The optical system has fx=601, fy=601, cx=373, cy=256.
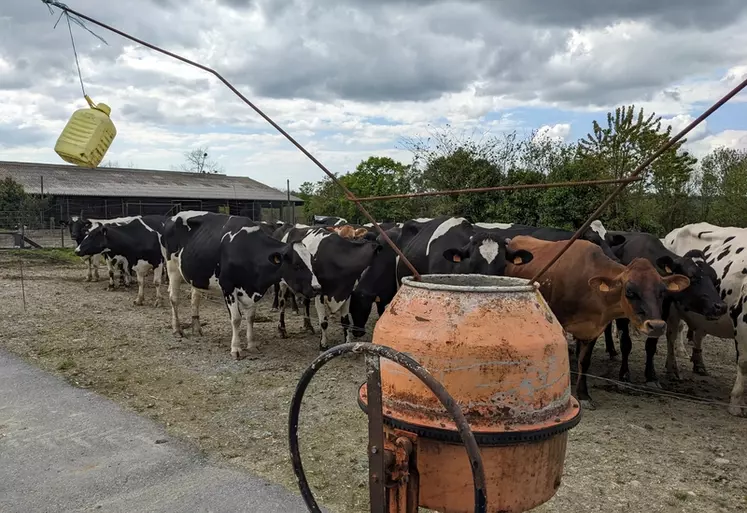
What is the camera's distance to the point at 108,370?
7.19 metres

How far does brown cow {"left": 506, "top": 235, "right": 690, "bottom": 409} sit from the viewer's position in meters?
5.31

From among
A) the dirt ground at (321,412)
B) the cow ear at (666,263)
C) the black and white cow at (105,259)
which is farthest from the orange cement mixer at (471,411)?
the black and white cow at (105,259)

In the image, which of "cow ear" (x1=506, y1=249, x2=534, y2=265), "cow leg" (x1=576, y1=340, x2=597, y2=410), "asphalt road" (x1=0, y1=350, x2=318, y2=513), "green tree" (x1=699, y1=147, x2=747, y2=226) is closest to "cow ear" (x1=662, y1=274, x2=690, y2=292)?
"cow leg" (x1=576, y1=340, x2=597, y2=410)

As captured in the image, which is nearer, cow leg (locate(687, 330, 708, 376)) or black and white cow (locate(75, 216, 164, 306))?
cow leg (locate(687, 330, 708, 376))

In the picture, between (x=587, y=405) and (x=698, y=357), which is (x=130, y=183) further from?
(x=587, y=405)

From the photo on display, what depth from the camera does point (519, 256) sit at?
20.2 feet

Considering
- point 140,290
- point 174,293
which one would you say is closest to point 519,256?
point 174,293

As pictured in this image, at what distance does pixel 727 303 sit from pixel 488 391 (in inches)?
201

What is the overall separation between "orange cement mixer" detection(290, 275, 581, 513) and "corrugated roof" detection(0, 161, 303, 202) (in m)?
35.7

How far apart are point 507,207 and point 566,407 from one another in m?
14.8

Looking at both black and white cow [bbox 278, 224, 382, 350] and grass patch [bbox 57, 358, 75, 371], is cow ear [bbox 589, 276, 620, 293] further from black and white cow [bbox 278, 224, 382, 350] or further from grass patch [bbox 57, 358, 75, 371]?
grass patch [bbox 57, 358, 75, 371]

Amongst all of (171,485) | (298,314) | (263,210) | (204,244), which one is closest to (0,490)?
(171,485)

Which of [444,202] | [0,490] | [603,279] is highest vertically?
[444,202]

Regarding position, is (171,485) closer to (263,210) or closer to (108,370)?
(108,370)
